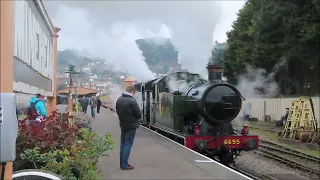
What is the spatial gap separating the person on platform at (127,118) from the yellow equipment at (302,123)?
38.5 ft

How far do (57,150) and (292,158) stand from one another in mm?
10723

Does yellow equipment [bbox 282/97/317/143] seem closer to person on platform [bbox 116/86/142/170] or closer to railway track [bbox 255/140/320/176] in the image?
railway track [bbox 255/140/320/176]

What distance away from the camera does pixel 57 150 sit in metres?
5.18

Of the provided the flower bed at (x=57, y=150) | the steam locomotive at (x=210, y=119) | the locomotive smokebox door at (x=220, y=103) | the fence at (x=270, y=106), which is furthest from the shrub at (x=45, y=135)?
the fence at (x=270, y=106)

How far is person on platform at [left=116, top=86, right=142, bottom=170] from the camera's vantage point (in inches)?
A: 290

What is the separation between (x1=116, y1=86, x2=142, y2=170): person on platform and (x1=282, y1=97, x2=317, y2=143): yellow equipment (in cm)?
1175

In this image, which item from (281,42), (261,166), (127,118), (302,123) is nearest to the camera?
(127,118)

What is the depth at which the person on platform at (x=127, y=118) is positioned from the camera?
7.38m

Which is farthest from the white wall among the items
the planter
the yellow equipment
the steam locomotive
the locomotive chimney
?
the yellow equipment

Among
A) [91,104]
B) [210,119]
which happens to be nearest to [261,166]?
[210,119]

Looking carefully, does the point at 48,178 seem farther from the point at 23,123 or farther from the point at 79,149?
the point at 23,123

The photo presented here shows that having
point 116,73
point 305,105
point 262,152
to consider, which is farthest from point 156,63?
point 262,152

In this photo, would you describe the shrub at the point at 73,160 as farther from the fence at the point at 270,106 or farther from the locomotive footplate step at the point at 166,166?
the fence at the point at 270,106

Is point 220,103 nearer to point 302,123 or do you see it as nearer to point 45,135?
point 45,135
